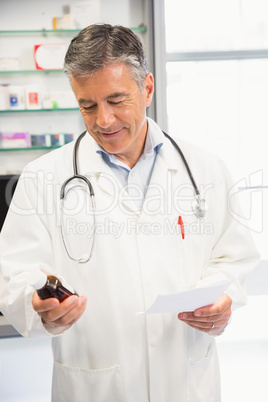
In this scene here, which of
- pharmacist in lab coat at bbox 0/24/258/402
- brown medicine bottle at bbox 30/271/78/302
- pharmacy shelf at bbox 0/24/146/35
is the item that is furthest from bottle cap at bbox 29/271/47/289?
pharmacy shelf at bbox 0/24/146/35

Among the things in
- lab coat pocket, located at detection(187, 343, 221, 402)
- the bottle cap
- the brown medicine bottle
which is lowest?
lab coat pocket, located at detection(187, 343, 221, 402)

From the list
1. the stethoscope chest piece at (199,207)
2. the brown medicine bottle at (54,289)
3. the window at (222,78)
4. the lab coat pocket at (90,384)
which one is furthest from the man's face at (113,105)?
the window at (222,78)

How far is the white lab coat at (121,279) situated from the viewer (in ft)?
3.81

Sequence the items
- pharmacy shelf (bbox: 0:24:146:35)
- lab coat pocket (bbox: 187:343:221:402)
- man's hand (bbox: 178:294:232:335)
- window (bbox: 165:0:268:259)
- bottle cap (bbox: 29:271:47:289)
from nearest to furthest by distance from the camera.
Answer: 1. bottle cap (bbox: 29:271:47:289)
2. man's hand (bbox: 178:294:232:335)
3. lab coat pocket (bbox: 187:343:221:402)
4. pharmacy shelf (bbox: 0:24:146:35)
5. window (bbox: 165:0:268:259)

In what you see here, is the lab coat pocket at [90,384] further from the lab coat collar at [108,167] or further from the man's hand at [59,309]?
the lab coat collar at [108,167]

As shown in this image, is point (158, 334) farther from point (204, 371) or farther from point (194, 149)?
point (194, 149)

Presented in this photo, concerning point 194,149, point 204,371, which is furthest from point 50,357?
point 194,149

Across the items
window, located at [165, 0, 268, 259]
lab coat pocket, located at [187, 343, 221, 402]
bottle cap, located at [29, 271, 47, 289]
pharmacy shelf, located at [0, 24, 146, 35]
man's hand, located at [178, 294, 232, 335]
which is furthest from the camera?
window, located at [165, 0, 268, 259]

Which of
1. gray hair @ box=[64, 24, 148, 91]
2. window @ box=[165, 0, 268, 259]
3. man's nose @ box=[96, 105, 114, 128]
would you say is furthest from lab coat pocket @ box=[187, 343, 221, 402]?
window @ box=[165, 0, 268, 259]

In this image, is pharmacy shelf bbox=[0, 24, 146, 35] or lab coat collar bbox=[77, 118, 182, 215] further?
pharmacy shelf bbox=[0, 24, 146, 35]

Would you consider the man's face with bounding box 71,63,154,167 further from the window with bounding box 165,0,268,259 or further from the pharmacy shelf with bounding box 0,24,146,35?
the window with bounding box 165,0,268,259

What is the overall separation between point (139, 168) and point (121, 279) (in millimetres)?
340

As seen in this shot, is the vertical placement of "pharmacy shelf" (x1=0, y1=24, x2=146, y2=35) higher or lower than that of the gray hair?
higher

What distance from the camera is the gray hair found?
108cm
